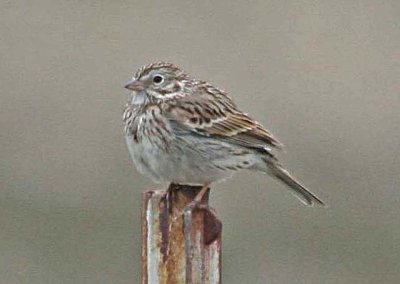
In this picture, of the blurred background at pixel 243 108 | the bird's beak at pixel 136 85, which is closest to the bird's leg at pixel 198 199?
the bird's beak at pixel 136 85

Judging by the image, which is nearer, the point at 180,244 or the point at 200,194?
the point at 180,244

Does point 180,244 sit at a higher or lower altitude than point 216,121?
lower

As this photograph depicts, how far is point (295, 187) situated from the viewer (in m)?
9.11

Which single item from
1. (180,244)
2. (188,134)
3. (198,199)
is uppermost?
(188,134)

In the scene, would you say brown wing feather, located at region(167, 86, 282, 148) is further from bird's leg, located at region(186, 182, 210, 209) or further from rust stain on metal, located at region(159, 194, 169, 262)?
rust stain on metal, located at region(159, 194, 169, 262)

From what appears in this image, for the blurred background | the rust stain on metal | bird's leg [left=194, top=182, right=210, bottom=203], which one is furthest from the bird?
the blurred background

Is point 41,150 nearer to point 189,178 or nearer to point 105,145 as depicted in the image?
point 105,145

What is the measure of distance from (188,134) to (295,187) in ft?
2.57

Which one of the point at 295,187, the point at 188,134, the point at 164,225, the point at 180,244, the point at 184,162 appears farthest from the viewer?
the point at 295,187

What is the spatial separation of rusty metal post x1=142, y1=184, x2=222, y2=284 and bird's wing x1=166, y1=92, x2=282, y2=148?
216cm

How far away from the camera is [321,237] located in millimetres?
12922

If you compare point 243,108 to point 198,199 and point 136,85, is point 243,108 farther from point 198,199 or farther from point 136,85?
point 198,199

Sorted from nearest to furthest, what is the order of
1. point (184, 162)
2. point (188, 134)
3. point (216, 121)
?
point (184, 162), point (188, 134), point (216, 121)

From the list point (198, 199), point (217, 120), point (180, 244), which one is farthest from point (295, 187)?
point (180, 244)
